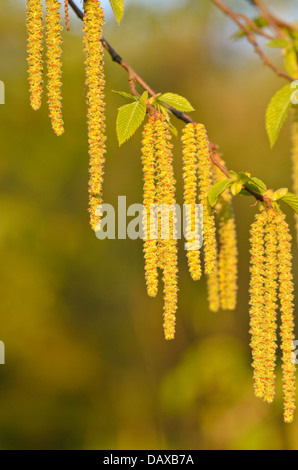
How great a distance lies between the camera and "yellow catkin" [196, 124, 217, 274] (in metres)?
0.94

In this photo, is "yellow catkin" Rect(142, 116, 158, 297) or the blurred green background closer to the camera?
"yellow catkin" Rect(142, 116, 158, 297)

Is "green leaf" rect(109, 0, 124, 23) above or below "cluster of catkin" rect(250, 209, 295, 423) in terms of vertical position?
above

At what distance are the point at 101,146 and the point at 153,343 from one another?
570 cm

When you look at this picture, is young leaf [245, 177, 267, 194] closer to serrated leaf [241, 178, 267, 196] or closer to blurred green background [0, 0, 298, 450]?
serrated leaf [241, 178, 267, 196]

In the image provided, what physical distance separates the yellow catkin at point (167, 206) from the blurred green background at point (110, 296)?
223cm

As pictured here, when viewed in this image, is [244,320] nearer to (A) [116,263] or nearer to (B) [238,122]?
(A) [116,263]

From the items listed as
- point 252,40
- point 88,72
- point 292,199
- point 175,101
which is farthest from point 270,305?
point 252,40

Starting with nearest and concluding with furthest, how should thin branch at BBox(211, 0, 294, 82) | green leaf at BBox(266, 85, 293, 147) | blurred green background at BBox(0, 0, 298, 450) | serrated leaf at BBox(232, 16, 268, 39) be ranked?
green leaf at BBox(266, 85, 293, 147), thin branch at BBox(211, 0, 294, 82), serrated leaf at BBox(232, 16, 268, 39), blurred green background at BBox(0, 0, 298, 450)

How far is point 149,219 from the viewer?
0.92 meters

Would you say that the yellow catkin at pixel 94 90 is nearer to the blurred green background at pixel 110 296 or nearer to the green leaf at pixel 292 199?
the green leaf at pixel 292 199

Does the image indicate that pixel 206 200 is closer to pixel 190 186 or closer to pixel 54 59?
pixel 190 186

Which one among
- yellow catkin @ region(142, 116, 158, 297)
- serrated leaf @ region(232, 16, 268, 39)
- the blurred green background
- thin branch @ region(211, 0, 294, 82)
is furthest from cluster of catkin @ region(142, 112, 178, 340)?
the blurred green background

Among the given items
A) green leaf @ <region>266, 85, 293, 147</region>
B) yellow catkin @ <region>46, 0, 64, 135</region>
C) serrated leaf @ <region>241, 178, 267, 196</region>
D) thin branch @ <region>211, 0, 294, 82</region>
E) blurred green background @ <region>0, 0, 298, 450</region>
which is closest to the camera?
yellow catkin @ <region>46, 0, 64, 135</region>

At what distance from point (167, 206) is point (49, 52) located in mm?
335
